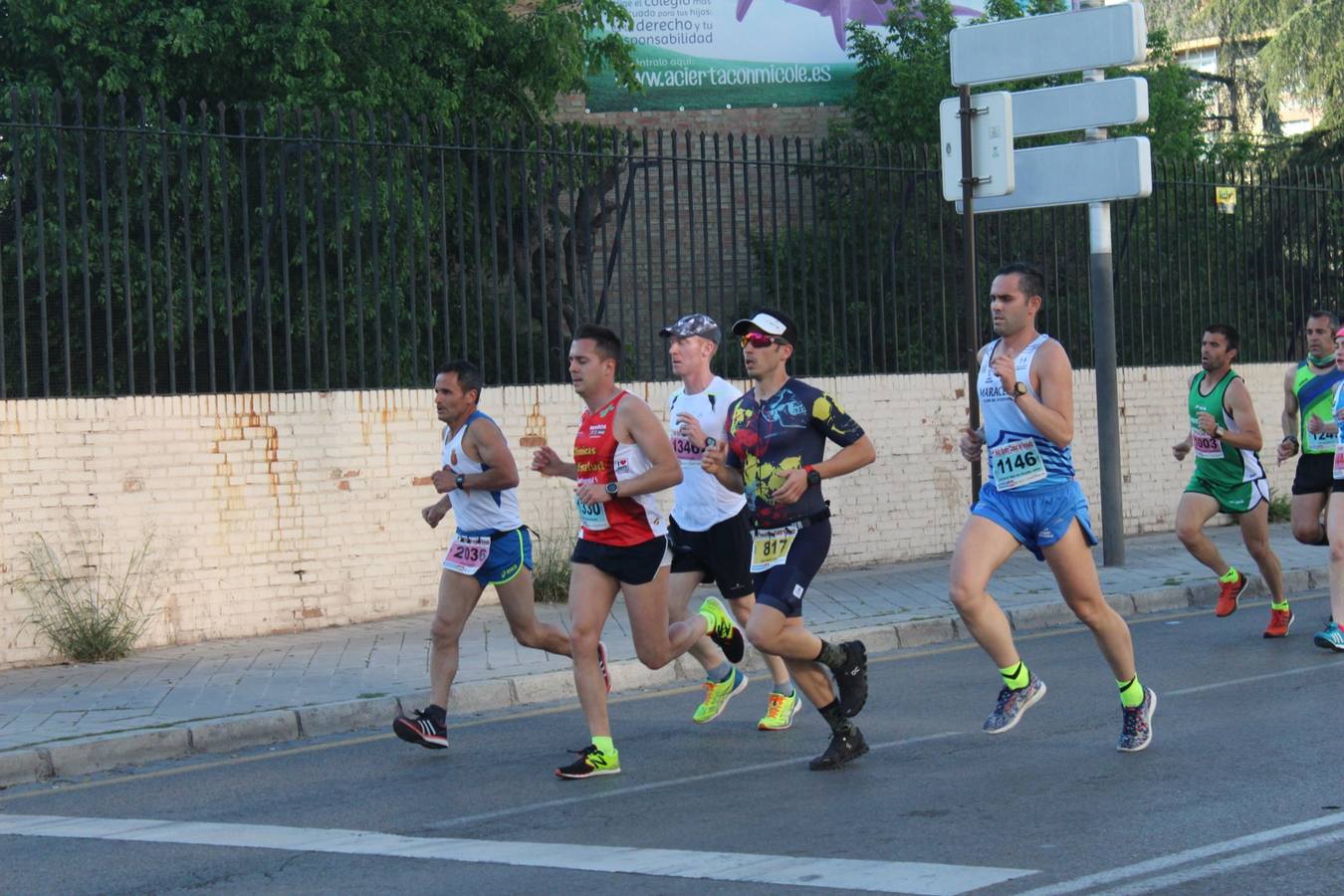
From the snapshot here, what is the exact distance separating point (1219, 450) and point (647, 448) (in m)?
5.34

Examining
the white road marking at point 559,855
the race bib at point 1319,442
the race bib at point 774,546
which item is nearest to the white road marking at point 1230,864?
the white road marking at point 559,855

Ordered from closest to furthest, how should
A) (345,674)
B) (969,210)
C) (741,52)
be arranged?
(345,674) < (969,210) < (741,52)

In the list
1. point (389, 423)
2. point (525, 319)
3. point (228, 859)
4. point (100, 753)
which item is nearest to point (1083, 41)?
point (525, 319)

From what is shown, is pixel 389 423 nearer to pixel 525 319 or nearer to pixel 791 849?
pixel 525 319

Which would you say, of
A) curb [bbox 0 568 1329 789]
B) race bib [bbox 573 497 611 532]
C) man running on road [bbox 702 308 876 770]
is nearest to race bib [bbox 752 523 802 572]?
man running on road [bbox 702 308 876 770]

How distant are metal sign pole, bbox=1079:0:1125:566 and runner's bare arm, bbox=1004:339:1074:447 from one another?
762cm

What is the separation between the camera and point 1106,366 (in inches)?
599

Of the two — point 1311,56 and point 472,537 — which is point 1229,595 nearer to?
point 472,537

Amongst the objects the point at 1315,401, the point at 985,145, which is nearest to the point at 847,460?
the point at 1315,401

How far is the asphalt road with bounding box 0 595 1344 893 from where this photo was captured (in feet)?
19.0

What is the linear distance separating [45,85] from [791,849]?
52.7ft

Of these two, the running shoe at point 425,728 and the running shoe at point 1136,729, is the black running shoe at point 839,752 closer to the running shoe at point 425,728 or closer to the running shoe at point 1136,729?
the running shoe at point 1136,729

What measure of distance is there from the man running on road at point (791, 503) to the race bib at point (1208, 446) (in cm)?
475

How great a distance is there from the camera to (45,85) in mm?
19688
